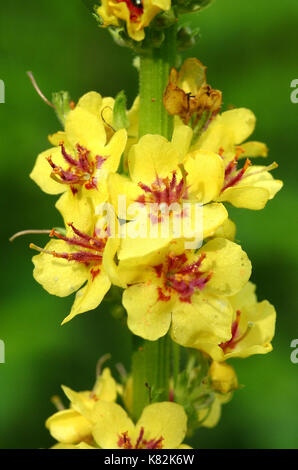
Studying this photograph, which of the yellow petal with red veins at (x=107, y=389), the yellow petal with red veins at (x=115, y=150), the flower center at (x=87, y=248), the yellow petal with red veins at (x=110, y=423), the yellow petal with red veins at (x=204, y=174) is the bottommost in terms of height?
the yellow petal with red veins at (x=110, y=423)

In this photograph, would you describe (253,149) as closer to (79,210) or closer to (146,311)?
(79,210)

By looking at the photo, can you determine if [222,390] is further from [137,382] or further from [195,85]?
[195,85]

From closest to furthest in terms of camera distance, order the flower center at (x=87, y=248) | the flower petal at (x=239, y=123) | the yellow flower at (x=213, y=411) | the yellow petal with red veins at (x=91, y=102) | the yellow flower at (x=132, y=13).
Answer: the yellow flower at (x=132, y=13)
the flower center at (x=87, y=248)
the yellow petal with red veins at (x=91, y=102)
the flower petal at (x=239, y=123)
the yellow flower at (x=213, y=411)

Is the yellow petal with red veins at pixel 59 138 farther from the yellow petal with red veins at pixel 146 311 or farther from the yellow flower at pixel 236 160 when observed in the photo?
the yellow petal with red veins at pixel 146 311

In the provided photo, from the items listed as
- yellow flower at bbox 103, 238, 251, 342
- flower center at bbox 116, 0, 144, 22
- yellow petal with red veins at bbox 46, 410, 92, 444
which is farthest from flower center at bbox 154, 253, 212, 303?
flower center at bbox 116, 0, 144, 22

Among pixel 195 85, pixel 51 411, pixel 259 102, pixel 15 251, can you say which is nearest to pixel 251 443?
pixel 51 411

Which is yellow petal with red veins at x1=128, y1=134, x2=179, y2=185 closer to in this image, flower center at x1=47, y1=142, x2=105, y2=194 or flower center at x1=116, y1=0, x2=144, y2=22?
flower center at x1=47, y1=142, x2=105, y2=194

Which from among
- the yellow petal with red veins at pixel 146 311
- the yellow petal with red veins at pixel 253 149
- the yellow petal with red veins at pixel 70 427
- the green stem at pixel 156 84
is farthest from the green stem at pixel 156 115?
the yellow petal with red veins at pixel 253 149
